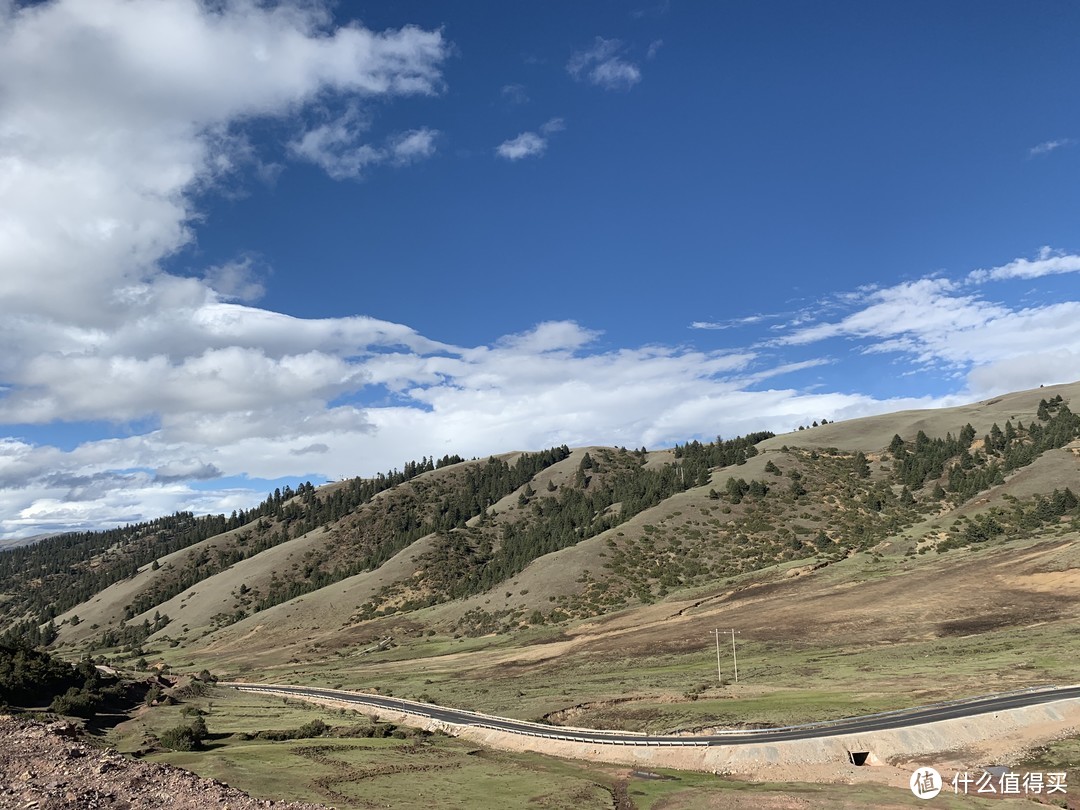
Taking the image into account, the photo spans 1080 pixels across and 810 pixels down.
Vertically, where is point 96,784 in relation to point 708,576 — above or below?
above

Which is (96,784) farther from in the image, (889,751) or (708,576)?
(708,576)

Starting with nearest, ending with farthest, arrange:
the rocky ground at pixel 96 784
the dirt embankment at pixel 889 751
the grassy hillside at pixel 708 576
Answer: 1. the rocky ground at pixel 96 784
2. the dirt embankment at pixel 889 751
3. the grassy hillside at pixel 708 576

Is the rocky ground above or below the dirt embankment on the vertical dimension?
above

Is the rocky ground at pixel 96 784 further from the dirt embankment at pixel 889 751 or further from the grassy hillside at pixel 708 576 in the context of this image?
the grassy hillside at pixel 708 576

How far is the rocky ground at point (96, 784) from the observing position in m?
25.9

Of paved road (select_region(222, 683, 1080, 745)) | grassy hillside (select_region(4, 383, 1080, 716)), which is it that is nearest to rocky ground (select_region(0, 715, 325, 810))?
paved road (select_region(222, 683, 1080, 745))

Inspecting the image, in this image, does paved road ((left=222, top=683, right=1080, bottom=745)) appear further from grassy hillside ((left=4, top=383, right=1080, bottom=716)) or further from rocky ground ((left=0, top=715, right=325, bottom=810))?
rocky ground ((left=0, top=715, right=325, bottom=810))

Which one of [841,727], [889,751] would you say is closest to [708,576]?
[841,727]

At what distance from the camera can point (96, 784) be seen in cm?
2834

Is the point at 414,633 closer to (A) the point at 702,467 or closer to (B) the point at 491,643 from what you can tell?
(B) the point at 491,643

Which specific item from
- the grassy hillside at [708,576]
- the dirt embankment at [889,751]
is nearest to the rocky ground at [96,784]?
the dirt embankment at [889,751]

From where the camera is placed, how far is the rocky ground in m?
25.9

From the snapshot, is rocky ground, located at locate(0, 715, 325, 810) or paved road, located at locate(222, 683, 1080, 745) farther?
paved road, located at locate(222, 683, 1080, 745)

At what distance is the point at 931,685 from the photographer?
5544 cm
